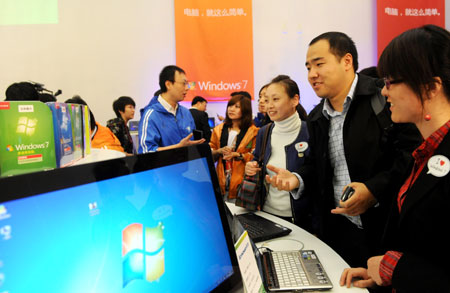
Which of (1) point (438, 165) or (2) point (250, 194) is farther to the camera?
(2) point (250, 194)

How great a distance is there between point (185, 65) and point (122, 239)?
4868 mm

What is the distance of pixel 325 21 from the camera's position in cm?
538

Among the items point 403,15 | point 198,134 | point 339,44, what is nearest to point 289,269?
point 339,44

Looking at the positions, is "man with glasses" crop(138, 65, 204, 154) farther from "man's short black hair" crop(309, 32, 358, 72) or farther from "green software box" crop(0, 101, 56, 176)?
"green software box" crop(0, 101, 56, 176)

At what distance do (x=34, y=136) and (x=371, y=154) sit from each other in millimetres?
1279

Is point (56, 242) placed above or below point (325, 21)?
below

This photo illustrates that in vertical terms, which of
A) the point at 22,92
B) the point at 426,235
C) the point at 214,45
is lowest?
the point at 426,235

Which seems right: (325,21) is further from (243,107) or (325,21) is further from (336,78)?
(336,78)

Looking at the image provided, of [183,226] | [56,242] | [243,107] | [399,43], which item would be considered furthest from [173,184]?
[243,107]

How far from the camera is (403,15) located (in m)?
5.33

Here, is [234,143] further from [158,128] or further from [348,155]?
[348,155]

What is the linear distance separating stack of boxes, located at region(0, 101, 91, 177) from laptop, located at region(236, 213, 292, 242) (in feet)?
2.50

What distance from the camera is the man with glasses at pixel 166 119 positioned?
8.27 feet

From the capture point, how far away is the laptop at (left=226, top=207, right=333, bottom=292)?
0.88 metres
